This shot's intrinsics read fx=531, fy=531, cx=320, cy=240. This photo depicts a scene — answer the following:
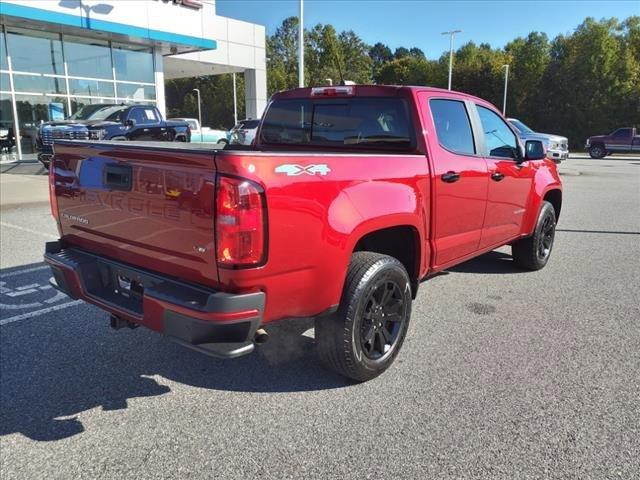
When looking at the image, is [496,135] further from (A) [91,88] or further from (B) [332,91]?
(A) [91,88]

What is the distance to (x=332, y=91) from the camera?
4.19m

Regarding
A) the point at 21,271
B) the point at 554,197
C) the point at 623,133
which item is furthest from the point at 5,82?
the point at 623,133

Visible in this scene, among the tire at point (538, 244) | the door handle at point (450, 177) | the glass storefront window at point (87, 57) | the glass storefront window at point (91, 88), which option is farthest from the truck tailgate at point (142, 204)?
the glass storefront window at point (87, 57)

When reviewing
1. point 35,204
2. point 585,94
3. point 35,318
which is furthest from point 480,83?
point 35,318

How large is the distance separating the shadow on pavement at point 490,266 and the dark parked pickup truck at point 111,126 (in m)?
11.5

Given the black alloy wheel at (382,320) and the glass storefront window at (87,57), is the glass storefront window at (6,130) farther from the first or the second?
the black alloy wheel at (382,320)

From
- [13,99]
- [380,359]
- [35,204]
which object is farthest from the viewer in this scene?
[13,99]

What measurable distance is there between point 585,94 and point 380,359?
50.1 meters

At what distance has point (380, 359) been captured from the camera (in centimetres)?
345

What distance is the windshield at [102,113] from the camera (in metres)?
15.6

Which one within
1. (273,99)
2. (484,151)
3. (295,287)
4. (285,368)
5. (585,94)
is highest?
(585,94)

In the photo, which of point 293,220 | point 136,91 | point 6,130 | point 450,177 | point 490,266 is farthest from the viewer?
point 136,91

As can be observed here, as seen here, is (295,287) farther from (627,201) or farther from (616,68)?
(616,68)

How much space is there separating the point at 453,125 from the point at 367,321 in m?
1.83
